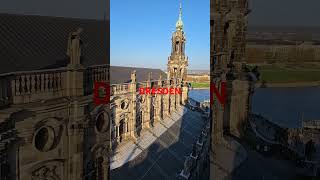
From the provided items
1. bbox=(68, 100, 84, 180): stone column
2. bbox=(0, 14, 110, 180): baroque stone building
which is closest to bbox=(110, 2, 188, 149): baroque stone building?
bbox=(0, 14, 110, 180): baroque stone building

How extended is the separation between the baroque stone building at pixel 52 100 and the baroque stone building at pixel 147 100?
0.25 metres

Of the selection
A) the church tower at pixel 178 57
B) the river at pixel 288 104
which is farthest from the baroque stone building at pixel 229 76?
the church tower at pixel 178 57

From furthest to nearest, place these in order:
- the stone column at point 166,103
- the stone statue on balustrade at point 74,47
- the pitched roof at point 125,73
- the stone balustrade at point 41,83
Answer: the stone column at point 166,103
the pitched roof at point 125,73
the stone statue on balustrade at point 74,47
the stone balustrade at point 41,83

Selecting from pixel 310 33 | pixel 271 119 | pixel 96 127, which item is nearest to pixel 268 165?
pixel 271 119

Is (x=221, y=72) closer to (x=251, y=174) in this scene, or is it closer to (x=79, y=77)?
(x=251, y=174)

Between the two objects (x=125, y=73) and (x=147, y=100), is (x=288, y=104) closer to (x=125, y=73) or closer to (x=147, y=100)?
(x=147, y=100)

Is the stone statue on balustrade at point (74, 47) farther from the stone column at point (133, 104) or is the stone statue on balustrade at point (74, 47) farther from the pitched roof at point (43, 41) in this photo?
the stone column at point (133, 104)

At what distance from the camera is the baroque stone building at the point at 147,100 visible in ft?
10.7

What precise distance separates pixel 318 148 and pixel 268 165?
20.8 inches

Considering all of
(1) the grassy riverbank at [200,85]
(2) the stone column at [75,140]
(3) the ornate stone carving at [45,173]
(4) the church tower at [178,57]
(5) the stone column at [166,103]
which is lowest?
(3) the ornate stone carving at [45,173]

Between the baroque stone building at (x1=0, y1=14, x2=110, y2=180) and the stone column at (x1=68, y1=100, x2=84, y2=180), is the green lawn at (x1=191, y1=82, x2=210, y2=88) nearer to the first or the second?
the baroque stone building at (x1=0, y1=14, x2=110, y2=180)

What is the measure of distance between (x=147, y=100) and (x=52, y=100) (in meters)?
1.36

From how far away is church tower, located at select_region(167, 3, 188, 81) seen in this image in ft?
9.93

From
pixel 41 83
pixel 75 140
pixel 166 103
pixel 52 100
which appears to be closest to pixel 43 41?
pixel 41 83
